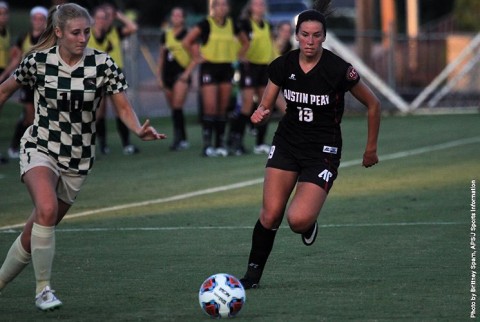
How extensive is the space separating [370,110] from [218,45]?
32.7 ft

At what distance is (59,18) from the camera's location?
763 cm

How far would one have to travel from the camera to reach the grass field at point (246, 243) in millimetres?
7535

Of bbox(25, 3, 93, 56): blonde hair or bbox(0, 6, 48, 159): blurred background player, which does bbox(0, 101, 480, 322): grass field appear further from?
bbox(25, 3, 93, 56): blonde hair

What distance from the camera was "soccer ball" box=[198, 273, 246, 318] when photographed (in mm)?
7129

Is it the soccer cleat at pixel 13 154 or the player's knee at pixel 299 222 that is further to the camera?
the soccer cleat at pixel 13 154

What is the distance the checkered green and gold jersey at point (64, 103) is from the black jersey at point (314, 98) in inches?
51.6

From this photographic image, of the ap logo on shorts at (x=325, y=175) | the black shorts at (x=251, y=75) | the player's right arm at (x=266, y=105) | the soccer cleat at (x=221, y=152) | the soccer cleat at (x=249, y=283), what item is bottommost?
the soccer cleat at (x=221, y=152)

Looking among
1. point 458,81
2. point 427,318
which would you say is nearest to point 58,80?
point 427,318

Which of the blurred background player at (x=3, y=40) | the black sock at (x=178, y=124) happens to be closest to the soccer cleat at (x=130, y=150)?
the black sock at (x=178, y=124)

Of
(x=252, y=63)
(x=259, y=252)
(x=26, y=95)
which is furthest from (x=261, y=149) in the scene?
(x=259, y=252)

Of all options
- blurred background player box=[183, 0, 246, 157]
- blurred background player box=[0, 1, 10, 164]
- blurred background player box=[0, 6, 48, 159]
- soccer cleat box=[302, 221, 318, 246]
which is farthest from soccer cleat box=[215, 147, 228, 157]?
soccer cleat box=[302, 221, 318, 246]

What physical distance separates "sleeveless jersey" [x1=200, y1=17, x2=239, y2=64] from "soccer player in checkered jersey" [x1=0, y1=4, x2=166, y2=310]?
10.3 metres

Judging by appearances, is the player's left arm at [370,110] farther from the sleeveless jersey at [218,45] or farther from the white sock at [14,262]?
the sleeveless jersey at [218,45]

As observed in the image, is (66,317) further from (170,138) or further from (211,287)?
(170,138)
